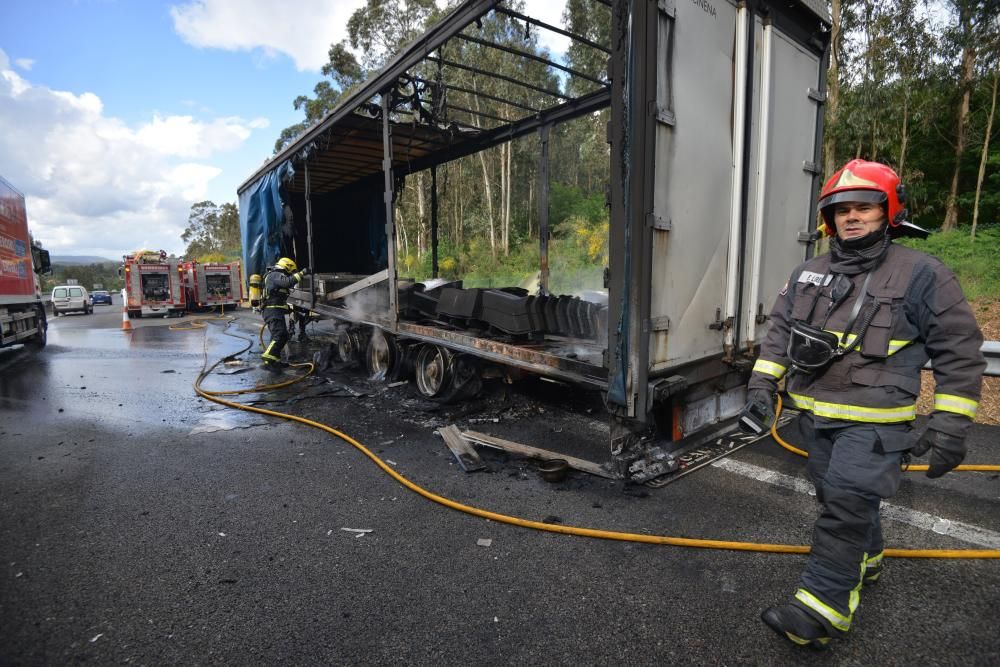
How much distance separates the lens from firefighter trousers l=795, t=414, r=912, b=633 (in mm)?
1875

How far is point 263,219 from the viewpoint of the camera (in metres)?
8.91

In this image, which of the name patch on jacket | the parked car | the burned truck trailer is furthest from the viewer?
the parked car

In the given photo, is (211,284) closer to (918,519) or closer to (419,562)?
(419,562)

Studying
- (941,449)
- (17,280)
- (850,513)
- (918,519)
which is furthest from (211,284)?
(941,449)

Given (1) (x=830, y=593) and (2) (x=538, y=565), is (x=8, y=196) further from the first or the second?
(1) (x=830, y=593)

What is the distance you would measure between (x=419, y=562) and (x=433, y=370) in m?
3.33

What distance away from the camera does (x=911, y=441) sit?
6.19 ft

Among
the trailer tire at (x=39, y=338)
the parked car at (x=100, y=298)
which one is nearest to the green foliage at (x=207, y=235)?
the parked car at (x=100, y=298)

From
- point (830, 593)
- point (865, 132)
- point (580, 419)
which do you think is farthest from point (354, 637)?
point (865, 132)

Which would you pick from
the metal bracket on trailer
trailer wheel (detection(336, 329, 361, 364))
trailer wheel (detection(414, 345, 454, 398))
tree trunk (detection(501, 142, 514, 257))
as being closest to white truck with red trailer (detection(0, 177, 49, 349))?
trailer wheel (detection(336, 329, 361, 364))

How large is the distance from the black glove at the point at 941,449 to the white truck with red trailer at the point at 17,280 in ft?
42.0

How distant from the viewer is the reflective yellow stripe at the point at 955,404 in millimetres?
1772

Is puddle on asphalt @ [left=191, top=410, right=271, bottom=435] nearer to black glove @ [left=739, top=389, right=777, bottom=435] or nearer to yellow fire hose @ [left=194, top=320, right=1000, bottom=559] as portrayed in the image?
yellow fire hose @ [left=194, top=320, right=1000, bottom=559]

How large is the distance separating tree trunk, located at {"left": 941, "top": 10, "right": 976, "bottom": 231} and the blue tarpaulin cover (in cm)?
1937
